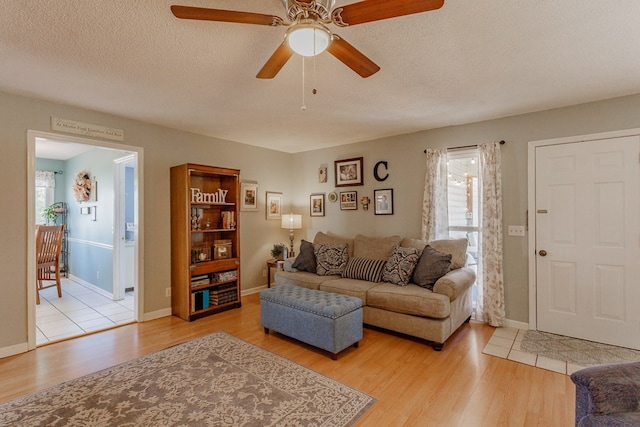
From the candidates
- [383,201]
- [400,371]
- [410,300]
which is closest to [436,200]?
[383,201]

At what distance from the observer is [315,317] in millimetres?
2879

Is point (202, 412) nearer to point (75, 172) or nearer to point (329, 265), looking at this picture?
point (329, 265)

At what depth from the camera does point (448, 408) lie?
2.10 metres

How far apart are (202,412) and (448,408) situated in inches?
65.4

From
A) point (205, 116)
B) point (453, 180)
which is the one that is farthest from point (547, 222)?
point (205, 116)

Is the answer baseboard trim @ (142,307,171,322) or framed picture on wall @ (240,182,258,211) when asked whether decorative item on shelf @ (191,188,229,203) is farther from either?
baseboard trim @ (142,307,171,322)

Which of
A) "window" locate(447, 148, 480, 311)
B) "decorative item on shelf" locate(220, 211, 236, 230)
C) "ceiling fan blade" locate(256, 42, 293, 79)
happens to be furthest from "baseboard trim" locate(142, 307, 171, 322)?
"window" locate(447, 148, 480, 311)

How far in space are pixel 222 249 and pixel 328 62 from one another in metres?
3.01

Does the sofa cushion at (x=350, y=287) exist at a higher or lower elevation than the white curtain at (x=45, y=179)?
lower

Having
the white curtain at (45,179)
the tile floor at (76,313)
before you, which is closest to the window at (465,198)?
the tile floor at (76,313)

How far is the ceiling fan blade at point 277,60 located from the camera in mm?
1695

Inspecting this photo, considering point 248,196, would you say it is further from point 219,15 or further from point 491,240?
point 219,15

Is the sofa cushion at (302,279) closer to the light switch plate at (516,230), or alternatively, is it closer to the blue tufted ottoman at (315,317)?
the blue tufted ottoman at (315,317)

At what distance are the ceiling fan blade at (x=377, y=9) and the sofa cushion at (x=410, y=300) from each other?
2.44 meters
